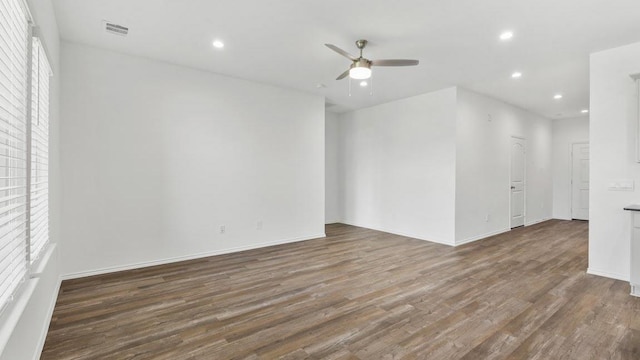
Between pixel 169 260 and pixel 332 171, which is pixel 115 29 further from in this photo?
pixel 332 171

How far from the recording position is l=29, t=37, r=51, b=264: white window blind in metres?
2.11

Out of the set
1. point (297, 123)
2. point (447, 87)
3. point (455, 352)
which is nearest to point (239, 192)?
point (297, 123)

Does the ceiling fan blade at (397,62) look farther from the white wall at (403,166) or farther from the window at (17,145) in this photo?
the window at (17,145)

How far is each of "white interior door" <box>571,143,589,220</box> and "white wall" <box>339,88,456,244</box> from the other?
5.13 meters

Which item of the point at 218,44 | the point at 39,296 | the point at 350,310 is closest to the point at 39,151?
the point at 39,296

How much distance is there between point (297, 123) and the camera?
549cm

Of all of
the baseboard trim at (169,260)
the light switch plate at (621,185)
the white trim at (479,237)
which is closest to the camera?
the light switch plate at (621,185)

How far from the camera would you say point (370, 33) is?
10.6ft

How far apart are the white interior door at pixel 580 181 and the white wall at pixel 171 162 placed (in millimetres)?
7282

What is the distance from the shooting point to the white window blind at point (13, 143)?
1402mm

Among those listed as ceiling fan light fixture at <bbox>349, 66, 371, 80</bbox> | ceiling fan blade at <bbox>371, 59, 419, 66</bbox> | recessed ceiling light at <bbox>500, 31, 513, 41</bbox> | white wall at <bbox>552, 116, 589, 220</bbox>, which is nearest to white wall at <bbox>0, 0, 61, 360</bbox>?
ceiling fan light fixture at <bbox>349, 66, 371, 80</bbox>

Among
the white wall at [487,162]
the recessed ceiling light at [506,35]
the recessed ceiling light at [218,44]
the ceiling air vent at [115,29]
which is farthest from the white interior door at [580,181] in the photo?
the ceiling air vent at [115,29]

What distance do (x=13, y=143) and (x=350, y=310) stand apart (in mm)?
2663

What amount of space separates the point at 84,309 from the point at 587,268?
584 cm
